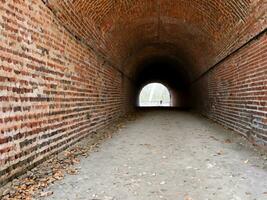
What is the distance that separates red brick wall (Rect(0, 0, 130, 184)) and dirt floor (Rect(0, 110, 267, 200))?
0.59 meters

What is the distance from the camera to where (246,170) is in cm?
474

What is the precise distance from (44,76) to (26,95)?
78 centimetres

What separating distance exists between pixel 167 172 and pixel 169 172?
0.03 meters

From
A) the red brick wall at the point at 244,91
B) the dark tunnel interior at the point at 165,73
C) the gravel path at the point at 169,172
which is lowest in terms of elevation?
the gravel path at the point at 169,172

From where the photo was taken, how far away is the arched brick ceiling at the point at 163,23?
21.3 ft

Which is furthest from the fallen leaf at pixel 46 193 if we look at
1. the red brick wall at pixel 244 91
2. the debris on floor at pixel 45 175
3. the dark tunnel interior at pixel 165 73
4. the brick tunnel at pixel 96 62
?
the dark tunnel interior at pixel 165 73

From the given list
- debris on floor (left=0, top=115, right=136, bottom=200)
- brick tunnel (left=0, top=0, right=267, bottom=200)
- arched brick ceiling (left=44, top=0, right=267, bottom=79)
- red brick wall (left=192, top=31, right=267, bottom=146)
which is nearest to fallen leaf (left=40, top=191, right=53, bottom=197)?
debris on floor (left=0, top=115, right=136, bottom=200)

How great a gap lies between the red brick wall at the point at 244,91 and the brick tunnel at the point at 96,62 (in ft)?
0.07

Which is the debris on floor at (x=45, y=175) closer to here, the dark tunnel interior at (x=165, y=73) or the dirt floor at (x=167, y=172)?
the dirt floor at (x=167, y=172)

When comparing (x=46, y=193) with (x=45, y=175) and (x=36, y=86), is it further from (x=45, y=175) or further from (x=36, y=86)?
(x=36, y=86)

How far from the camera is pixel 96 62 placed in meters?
8.97

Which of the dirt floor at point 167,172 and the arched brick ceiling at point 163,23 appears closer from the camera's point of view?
the dirt floor at point 167,172

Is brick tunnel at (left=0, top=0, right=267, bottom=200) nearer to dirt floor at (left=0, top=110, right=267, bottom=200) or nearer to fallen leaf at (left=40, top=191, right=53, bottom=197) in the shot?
dirt floor at (left=0, top=110, right=267, bottom=200)

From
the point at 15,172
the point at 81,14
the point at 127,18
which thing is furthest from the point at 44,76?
the point at 127,18
